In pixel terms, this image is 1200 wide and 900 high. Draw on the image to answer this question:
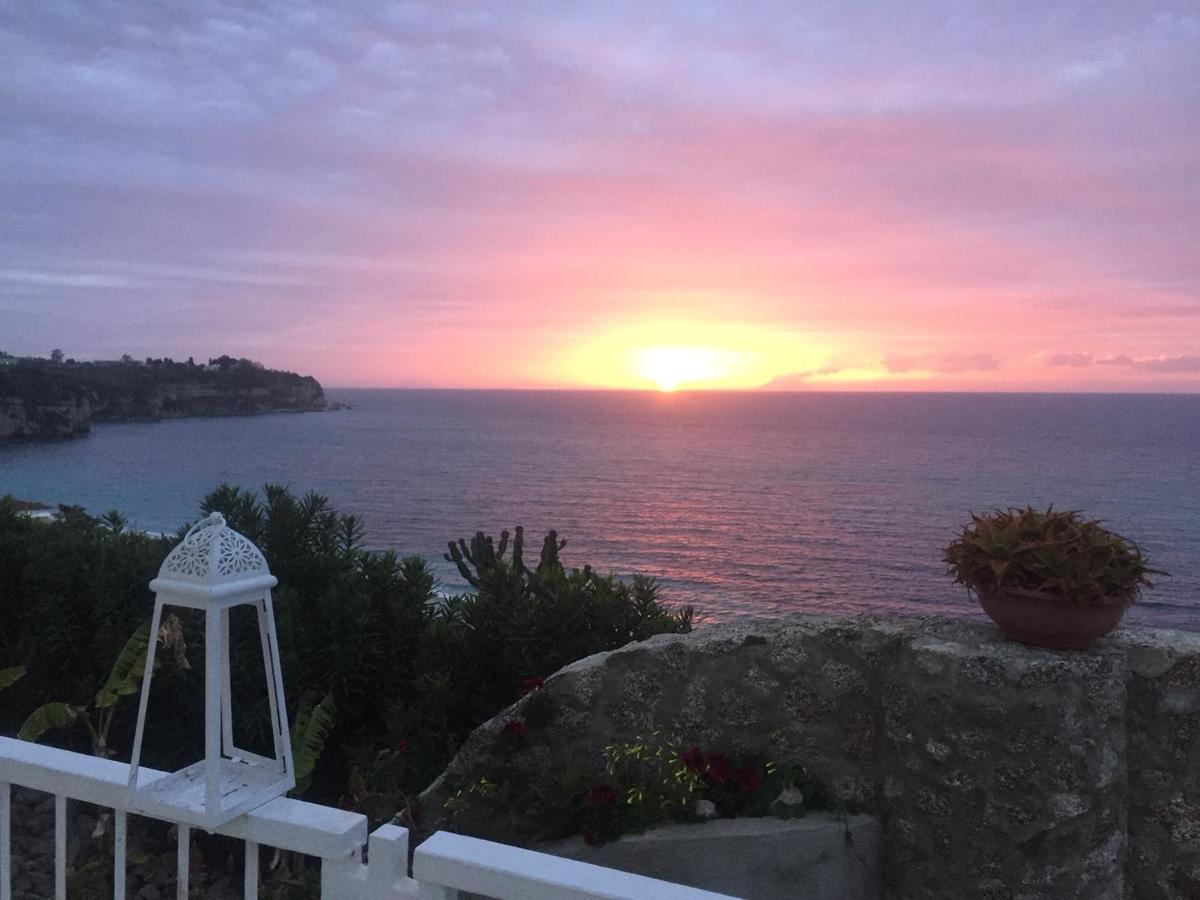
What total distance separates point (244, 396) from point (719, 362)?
124m

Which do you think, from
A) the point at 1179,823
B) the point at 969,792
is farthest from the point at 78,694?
the point at 1179,823

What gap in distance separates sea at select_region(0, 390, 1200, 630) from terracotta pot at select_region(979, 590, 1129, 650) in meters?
9.38

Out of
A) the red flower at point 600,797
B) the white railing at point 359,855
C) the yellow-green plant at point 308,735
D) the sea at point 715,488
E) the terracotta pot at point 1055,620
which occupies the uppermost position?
the terracotta pot at point 1055,620

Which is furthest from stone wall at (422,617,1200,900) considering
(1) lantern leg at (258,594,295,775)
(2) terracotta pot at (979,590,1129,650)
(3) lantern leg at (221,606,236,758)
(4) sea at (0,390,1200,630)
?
(4) sea at (0,390,1200,630)

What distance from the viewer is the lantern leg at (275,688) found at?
2.21 meters

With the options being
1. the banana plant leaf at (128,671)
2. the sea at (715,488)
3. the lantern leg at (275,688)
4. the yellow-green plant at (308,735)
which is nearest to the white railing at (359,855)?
the lantern leg at (275,688)

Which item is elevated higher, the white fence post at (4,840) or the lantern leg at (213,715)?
the lantern leg at (213,715)

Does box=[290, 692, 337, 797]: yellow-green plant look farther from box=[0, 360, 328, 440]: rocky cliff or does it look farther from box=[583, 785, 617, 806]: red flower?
box=[0, 360, 328, 440]: rocky cliff

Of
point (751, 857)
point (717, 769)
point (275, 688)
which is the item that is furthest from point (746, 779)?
point (275, 688)

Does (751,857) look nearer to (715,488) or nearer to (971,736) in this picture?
(971,736)

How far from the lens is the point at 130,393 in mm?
143750

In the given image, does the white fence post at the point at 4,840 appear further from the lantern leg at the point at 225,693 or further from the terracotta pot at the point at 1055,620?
the terracotta pot at the point at 1055,620

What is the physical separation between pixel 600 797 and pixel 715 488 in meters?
67.9

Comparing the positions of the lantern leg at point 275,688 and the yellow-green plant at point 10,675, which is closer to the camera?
the lantern leg at point 275,688
